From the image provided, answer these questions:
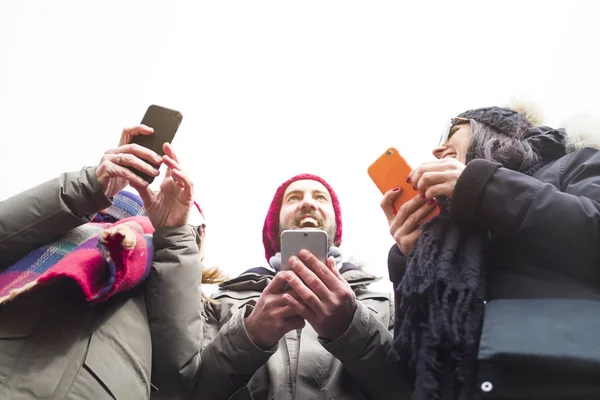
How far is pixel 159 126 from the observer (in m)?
1.91

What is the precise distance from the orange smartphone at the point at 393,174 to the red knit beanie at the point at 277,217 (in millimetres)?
1285

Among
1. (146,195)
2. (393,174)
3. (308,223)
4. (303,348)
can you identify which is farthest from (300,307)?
(308,223)

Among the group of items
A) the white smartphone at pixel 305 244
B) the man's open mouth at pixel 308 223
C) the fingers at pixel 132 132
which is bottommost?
the man's open mouth at pixel 308 223

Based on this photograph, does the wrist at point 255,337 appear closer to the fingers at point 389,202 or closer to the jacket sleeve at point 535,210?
the fingers at point 389,202

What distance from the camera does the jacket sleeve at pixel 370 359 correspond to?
1754 mm

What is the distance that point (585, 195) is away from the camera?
1.45 m

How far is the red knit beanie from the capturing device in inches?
124

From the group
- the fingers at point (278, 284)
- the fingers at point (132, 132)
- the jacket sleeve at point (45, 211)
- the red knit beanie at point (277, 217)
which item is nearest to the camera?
the jacket sleeve at point (45, 211)

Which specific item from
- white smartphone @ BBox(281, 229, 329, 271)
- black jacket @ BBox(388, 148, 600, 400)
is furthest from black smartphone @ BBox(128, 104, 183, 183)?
black jacket @ BBox(388, 148, 600, 400)

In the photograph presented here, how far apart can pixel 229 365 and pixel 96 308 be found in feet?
1.67

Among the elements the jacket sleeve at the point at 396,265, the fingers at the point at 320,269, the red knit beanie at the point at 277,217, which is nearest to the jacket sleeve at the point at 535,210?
the jacket sleeve at the point at 396,265

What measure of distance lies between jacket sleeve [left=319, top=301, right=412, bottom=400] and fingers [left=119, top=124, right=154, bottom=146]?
3.26 ft

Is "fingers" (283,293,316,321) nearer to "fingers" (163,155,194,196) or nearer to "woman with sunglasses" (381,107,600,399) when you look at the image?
"woman with sunglasses" (381,107,600,399)

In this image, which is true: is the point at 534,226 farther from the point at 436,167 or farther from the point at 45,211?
the point at 45,211
